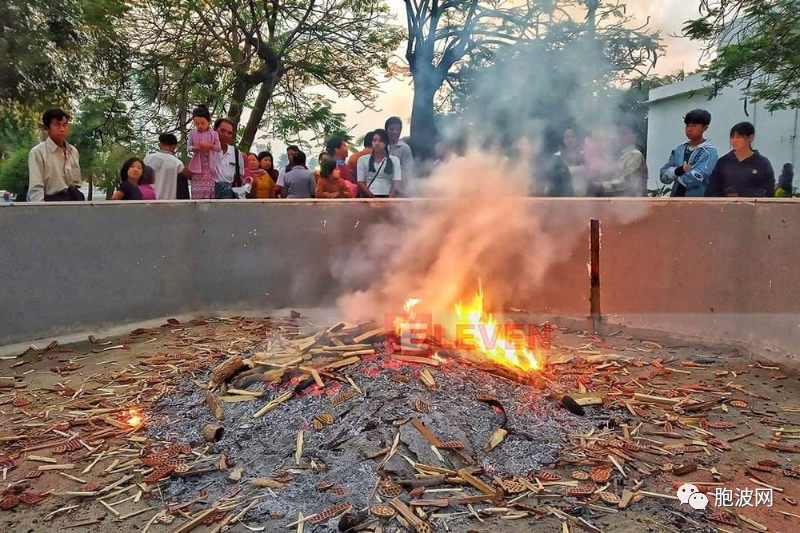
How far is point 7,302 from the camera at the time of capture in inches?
215

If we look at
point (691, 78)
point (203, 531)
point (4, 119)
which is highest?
point (691, 78)

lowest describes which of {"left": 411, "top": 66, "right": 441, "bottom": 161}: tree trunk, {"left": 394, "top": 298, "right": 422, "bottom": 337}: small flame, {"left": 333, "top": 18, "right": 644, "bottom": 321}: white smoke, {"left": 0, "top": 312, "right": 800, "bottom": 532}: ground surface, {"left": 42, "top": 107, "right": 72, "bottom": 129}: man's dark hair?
{"left": 0, "top": 312, "right": 800, "bottom": 532}: ground surface

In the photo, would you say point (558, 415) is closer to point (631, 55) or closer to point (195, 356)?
point (195, 356)

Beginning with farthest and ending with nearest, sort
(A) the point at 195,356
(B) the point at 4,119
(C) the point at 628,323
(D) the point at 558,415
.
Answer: (B) the point at 4,119 → (C) the point at 628,323 → (A) the point at 195,356 → (D) the point at 558,415

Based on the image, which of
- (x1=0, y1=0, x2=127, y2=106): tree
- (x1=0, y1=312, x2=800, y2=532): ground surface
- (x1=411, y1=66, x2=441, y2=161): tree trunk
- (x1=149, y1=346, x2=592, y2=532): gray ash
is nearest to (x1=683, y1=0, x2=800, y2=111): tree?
(x1=411, y1=66, x2=441, y2=161): tree trunk

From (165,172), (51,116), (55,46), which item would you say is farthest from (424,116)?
(55,46)

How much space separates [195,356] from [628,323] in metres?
4.43

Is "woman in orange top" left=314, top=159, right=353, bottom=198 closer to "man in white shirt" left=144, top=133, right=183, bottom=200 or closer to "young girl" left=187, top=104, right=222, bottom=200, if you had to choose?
"young girl" left=187, top=104, right=222, bottom=200

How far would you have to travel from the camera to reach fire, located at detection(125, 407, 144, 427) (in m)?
3.90

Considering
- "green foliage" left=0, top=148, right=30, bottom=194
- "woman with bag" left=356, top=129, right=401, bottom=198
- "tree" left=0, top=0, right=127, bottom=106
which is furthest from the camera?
"green foliage" left=0, top=148, right=30, bottom=194

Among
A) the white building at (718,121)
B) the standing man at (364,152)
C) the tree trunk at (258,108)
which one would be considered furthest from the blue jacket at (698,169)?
the white building at (718,121)

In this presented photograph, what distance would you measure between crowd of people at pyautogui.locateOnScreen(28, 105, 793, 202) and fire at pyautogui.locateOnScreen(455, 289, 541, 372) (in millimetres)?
2641

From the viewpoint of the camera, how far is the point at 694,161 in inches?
255

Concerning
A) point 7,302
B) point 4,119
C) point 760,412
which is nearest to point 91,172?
point 4,119
